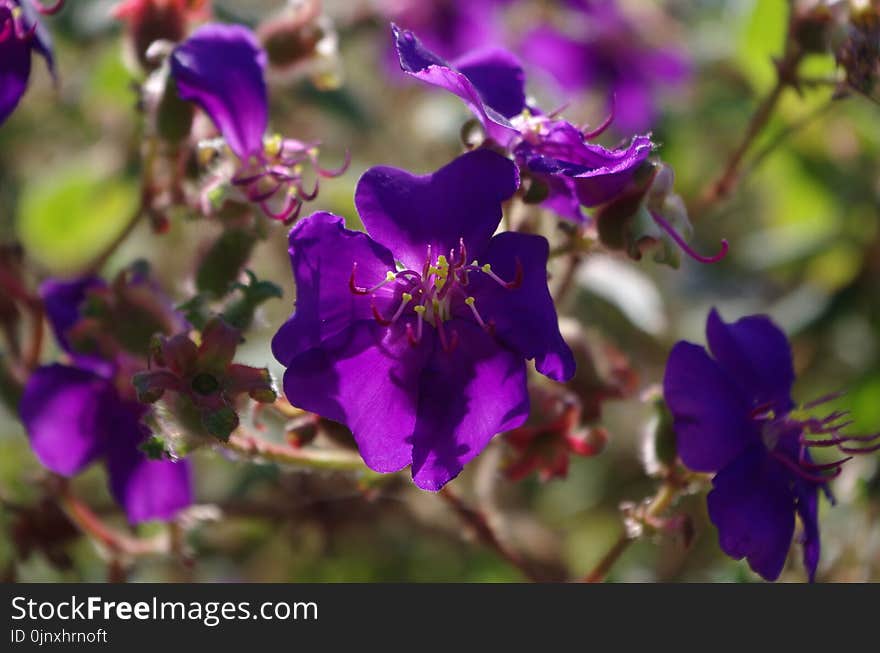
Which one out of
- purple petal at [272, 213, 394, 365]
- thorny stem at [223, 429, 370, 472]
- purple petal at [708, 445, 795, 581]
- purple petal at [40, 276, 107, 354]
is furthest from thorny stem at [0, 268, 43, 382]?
purple petal at [708, 445, 795, 581]

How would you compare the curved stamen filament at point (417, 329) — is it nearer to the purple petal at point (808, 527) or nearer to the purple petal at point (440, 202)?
the purple petal at point (440, 202)

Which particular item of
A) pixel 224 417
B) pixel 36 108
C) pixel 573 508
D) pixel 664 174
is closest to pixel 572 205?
pixel 664 174

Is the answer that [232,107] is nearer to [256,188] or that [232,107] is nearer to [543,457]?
[256,188]

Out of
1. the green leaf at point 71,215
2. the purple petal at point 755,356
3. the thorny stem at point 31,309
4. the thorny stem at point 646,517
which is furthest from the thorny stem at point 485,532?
the green leaf at point 71,215

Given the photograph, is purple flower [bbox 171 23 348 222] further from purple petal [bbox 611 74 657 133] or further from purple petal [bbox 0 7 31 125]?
purple petal [bbox 611 74 657 133]
